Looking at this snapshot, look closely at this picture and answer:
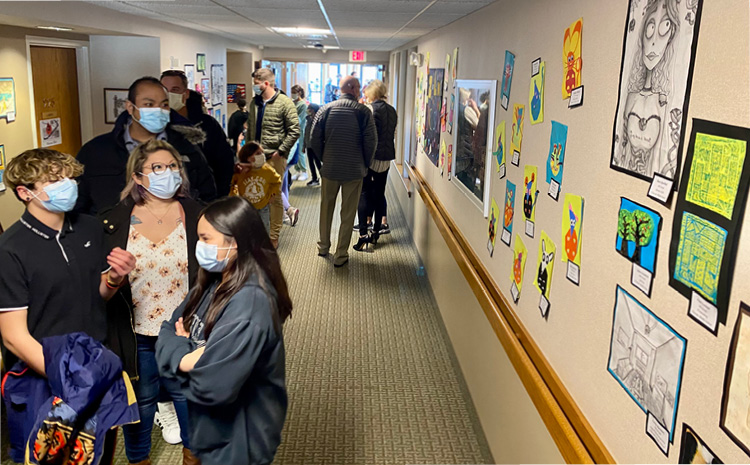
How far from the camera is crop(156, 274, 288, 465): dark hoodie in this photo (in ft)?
5.86

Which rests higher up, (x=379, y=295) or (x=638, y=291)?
(x=638, y=291)

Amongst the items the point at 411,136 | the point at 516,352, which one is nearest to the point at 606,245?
the point at 516,352

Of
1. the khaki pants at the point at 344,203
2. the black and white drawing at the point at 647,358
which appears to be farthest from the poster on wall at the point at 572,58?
the khaki pants at the point at 344,203

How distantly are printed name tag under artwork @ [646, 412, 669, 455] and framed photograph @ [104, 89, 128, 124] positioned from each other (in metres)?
5.43

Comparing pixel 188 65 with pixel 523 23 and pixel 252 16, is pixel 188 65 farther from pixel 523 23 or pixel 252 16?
pixel 523 23

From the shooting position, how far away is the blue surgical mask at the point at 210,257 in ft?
6.45

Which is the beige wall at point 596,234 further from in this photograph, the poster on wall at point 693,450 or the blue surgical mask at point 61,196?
the blue surgical mask at point 61,196

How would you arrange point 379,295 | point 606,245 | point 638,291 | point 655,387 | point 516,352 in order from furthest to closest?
point 379,295
point 516,352
point 606,245
point 638,291
point 655,387

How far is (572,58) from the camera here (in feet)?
7.14

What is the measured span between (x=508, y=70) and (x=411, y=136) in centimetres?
519

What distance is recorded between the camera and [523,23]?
2.91m

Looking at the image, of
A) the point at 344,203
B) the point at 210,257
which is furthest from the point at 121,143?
the point at 344,203

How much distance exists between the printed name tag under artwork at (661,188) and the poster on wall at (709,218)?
4 cm

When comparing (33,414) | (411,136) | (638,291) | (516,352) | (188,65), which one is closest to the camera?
(638,291)
